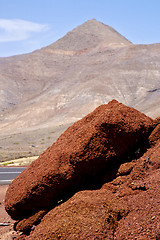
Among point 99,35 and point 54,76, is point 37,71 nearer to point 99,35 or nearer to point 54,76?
point 54,76

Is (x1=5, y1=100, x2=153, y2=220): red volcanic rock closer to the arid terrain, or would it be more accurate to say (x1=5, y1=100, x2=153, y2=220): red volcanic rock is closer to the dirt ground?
the arid terrain

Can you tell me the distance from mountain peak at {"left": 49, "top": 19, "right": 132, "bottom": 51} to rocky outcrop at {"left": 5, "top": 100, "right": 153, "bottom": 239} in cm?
9042

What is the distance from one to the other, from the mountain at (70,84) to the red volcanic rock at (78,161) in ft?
124

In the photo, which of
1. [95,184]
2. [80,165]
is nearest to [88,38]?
[95,184]

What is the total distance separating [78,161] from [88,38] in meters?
105

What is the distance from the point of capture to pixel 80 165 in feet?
17.2

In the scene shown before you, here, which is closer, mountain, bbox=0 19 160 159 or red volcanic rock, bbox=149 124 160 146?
red volcanic rock, bbox=149 124 160 146

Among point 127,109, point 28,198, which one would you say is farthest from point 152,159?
point 28,198

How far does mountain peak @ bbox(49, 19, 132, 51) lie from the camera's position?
101m

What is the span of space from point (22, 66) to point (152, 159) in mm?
88888

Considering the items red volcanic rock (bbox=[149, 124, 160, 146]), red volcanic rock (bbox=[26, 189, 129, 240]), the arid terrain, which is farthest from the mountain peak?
red volcanic rock (bbox=[26, 189, 129, 240])

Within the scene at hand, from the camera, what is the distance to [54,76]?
86.2 metres

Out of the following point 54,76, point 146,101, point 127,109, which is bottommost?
point 146,101

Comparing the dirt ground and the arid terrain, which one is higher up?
the arid terrain
